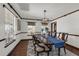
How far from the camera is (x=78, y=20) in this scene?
514 cm

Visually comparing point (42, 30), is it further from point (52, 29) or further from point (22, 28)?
point (22, 28)

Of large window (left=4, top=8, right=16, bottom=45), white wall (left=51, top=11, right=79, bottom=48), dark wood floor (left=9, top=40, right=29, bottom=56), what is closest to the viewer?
large window (left=4, top=8, right=16, bottom=45)

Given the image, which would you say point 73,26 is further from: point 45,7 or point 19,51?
point 19,51

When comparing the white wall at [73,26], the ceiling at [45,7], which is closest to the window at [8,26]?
the ceiling at [45,7]

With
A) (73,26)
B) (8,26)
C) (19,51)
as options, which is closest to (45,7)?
(8,26)

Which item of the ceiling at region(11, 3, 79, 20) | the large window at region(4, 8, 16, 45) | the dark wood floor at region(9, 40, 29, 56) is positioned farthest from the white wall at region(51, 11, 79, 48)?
the large window at region(4, 8, 16, 45)

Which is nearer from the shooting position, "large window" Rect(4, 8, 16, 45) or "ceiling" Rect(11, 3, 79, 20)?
"large window" Rect(4, 8, 16, 45)

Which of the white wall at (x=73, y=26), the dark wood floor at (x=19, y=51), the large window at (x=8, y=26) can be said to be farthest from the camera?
the white wall at (x=73, y=26)

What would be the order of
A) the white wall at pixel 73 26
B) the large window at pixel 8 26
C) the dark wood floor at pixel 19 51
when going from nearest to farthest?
the large window at pixel 8 26, the dark wood floor at pixel 19 51, the white wall at pixel 73 26

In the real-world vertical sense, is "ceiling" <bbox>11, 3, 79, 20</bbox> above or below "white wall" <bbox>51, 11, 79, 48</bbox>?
above

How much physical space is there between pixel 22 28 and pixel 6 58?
755cm

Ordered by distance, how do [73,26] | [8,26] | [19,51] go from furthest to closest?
[73,26]
[19,51]
[8,26]

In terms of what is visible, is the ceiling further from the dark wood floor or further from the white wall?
the dark wood floor

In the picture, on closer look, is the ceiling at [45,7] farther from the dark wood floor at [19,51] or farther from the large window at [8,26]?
the dark wood floor at [19,51]
